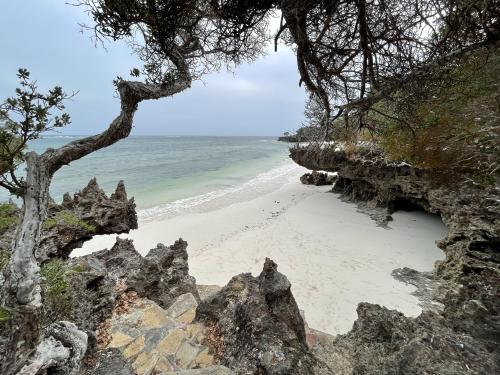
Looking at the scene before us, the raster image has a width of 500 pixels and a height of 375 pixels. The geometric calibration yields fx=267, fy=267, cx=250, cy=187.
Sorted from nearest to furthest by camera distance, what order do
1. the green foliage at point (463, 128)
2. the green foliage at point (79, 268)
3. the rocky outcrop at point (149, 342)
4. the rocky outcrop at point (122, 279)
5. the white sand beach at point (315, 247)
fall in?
the rocky outcrop at point (149, 342) < the rocky outcrop at point (122, 279) < the green foliage at point (79, 268) < the green foliage at point (463, 128) < the white sand beach at point (315, 247)

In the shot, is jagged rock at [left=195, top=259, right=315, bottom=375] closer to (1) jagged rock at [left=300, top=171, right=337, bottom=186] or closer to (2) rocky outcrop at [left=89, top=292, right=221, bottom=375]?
(2) rocky outcrop at [left=89, top=292, right=221, bottom=375]

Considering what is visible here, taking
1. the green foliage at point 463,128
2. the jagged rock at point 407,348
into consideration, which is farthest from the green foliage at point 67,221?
the green foliage at point 463,128

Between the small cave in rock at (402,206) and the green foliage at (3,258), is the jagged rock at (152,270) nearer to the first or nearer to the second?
the green foliage at (3,258)

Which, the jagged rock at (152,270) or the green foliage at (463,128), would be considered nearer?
the jagged rock at (152,270)

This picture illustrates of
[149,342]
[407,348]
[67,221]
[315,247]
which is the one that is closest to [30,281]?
[149,342]

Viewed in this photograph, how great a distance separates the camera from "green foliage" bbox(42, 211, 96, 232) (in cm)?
559

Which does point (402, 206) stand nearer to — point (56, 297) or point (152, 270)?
point (152, 270)

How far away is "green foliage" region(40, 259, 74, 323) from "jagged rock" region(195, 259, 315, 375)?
5.59 feet

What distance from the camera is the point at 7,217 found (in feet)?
18.7

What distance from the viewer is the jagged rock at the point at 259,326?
286 centimetres

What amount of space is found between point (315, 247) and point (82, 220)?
7459 millimetres

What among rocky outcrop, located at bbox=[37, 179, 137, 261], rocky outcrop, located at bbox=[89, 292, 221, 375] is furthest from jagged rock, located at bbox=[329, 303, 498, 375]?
rocky outcrop, located at bbox=[37, 179, 137, 261]

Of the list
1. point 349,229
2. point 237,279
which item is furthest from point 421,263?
point 237,279

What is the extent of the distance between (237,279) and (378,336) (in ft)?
6.70
